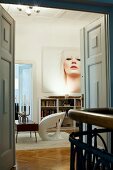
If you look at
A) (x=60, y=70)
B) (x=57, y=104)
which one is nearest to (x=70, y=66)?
(x=60, y=70)

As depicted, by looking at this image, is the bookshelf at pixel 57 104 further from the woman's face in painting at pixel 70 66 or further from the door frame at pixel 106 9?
the door frame at pixel 106 9

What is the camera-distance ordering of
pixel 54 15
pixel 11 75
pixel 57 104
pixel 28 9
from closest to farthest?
pixel 11 75, pixel 28 9, pixel 54 15, pixel 57 104

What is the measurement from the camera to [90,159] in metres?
1.11

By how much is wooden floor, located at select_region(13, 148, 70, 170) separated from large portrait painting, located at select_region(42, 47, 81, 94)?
359 cm

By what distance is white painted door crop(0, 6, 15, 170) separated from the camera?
3275 millimetres

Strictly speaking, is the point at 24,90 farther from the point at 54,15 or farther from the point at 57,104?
the point at 54,15

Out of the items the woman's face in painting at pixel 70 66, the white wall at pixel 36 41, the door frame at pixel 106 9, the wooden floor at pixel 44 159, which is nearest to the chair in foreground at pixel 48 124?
the wooden floor at pixel 44 159

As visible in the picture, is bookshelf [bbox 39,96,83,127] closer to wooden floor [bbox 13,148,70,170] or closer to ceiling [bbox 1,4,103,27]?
ceiling [bbox 1,4,103,27]

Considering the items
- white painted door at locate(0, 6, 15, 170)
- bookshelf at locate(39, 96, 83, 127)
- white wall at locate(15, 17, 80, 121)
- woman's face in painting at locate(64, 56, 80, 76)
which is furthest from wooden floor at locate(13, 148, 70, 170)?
woman's face in painting at locate(64, 56, 80, 76)

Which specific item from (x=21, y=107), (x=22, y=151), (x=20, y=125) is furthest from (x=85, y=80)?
(x=21, y=107)

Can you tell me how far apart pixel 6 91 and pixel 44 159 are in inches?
56.6

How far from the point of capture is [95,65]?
3779 millimetres

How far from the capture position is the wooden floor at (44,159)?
373 centimetres

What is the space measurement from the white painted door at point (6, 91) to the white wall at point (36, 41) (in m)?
4.50
